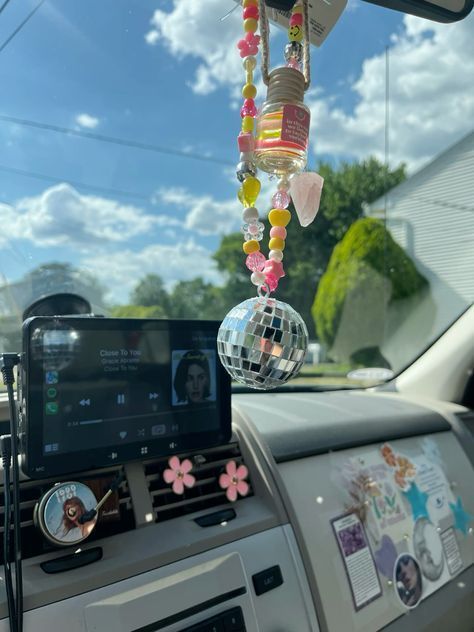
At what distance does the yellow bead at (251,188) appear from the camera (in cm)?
72

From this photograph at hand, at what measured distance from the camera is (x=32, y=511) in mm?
1061

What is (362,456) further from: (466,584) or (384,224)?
(384,224)

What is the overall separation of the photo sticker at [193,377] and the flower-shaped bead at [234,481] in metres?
0.23

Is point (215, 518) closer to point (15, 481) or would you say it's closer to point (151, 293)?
point (15, 481)

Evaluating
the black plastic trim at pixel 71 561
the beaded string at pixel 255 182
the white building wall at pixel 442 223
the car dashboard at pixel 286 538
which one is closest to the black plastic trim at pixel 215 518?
the car dashboard at pixel 286 538

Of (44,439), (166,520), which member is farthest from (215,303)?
(44,439)

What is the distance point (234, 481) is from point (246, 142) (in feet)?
3.17

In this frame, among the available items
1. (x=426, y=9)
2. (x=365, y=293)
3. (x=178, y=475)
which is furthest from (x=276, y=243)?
(x=365, y=293)

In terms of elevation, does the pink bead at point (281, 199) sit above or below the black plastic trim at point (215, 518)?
above

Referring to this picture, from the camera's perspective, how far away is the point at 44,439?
1027 millimetres

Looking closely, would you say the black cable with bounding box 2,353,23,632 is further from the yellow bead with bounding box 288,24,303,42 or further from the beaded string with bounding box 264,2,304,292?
the yellow bead with bounding box 288,24,303,42

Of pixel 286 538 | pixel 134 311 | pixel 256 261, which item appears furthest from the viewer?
pixel 134 311

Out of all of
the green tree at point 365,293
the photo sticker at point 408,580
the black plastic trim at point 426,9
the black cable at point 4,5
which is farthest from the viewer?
the green tree at point 365,293

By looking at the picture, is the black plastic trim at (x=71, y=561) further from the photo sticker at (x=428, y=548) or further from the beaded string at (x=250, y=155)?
the photo sticker at (x=428, y=548)
